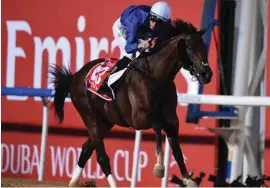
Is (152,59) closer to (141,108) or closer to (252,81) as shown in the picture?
(141,108)

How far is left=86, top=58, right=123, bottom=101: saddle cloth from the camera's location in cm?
797

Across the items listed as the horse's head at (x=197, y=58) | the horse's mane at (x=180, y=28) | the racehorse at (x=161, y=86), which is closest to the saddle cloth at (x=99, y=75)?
the racehorse at (x=161, y=86)

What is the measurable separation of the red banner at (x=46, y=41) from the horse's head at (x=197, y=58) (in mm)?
2504

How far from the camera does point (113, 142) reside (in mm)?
9836

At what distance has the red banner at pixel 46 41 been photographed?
32.8ft

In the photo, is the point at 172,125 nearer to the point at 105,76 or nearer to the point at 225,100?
the point at 105,76

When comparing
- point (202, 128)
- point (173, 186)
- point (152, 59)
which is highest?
point (152, 59)

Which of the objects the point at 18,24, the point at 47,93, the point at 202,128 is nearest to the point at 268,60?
the point at 202,128

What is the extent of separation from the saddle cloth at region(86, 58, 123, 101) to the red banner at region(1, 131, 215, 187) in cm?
153

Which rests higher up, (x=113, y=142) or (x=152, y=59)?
(x=152, y=59)

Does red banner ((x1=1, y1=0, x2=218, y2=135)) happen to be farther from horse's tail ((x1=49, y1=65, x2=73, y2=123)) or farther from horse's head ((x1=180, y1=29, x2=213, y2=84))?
horse's head ((x1=180, y1=29, x2=213, y2=84))

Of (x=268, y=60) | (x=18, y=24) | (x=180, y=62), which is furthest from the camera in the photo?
(x=18, y=24)

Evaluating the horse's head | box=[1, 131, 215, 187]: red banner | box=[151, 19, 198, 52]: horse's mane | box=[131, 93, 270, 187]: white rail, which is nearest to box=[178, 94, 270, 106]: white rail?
box=[131, 93, 270, 187]: white rail

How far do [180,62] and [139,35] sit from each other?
20.6 inches
